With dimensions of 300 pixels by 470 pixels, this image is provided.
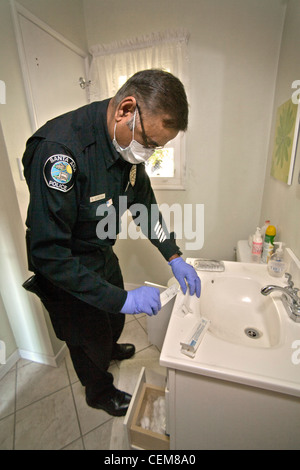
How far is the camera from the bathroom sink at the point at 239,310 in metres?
0.85

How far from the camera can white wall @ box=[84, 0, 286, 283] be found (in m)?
1.38

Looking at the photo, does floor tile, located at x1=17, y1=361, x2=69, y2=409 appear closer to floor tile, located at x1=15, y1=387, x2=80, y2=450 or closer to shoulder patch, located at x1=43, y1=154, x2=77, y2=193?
floor tile, located at x1=15, y1=387, x2=80, y2=450

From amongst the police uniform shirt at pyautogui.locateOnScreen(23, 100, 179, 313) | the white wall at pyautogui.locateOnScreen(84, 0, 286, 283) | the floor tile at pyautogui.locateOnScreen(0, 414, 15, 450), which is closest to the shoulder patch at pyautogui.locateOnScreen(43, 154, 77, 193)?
the police uniform shirt at pyautogui.locateOnScreen(23, 100, 179, 313)

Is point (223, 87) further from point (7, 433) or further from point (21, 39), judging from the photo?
point (7, 433)

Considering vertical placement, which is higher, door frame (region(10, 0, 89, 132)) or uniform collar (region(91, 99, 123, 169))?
door frame (region(10, 0, 89, 132))

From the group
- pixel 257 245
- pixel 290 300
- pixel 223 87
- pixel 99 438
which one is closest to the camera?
pixel 290 300

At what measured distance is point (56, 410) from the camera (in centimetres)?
123

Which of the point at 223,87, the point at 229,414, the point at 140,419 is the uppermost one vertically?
the point at 223,87

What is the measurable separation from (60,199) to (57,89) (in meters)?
1.07

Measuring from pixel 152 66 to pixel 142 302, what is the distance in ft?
5.22

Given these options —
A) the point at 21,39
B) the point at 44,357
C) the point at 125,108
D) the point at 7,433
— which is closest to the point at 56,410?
the point at 7,433

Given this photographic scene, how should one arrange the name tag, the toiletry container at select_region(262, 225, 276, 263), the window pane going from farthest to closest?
the window pane
the toiletry container at select_region(262, 225, 276, 263)
the name tag
